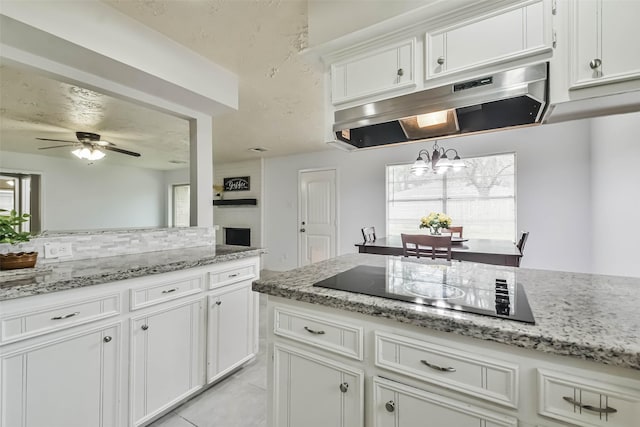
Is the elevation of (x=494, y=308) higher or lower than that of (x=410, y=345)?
higher

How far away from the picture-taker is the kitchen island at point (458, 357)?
687 mm

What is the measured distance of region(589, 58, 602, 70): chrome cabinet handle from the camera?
3.27 ft

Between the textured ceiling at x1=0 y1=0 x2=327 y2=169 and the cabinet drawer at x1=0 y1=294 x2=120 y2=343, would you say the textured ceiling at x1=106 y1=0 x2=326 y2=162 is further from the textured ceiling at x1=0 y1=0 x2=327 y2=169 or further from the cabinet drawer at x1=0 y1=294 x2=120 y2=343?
the cabinet drawer at x1=0 y1=294 x2=120 y2=343

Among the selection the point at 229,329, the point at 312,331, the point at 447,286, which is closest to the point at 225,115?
the point at 229,329

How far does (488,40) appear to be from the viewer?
45.8 inches

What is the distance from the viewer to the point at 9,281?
121 centimetres

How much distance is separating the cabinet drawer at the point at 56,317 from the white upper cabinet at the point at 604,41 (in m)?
2.20

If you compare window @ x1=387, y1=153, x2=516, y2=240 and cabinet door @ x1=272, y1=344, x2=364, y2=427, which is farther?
window @ x1=387, y1=153, x2=516, y2=240

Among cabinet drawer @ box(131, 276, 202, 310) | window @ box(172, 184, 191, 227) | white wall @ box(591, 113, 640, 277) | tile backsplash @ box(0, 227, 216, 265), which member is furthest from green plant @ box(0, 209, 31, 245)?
window @ box(172, 184, 191, 227)

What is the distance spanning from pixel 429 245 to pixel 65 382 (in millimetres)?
2510

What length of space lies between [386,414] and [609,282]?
1.14 metres

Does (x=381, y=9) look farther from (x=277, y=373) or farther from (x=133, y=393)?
(x=133, y=393)

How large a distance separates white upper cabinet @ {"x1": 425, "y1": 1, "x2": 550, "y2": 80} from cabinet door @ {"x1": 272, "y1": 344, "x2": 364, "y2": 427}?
132 cm

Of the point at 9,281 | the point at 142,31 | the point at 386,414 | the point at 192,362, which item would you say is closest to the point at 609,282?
the point at 386,414
